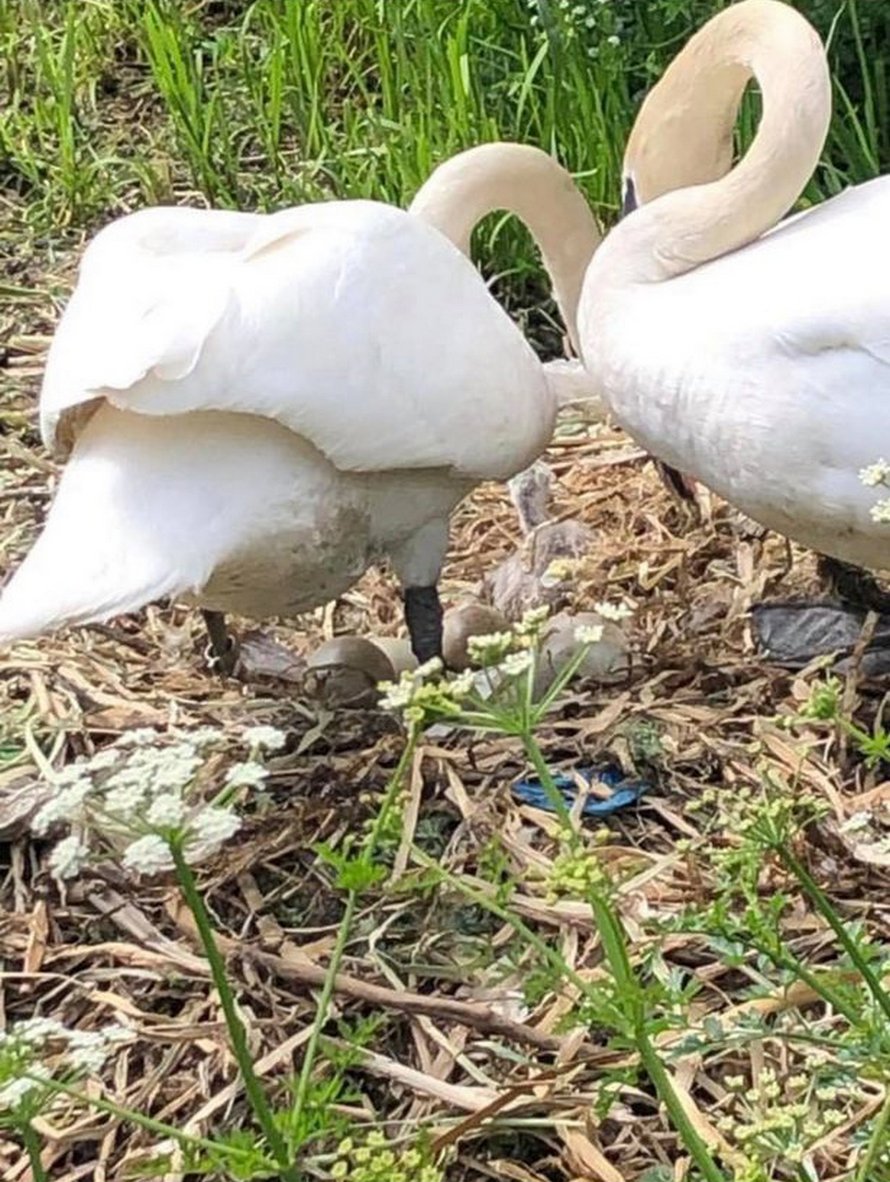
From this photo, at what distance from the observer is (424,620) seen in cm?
275

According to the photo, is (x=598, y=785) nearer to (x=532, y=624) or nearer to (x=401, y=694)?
(x=532, y=624)

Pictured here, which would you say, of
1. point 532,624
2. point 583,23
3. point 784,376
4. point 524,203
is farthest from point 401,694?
point 583,23

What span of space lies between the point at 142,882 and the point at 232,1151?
3.42ft

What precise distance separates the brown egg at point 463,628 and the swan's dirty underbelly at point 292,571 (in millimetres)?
177

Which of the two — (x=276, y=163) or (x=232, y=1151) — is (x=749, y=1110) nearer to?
(x=232, y=1151)

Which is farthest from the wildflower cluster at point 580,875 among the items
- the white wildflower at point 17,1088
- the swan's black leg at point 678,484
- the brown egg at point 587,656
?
the swan's black leg at point 678,484

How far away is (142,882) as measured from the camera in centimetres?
234

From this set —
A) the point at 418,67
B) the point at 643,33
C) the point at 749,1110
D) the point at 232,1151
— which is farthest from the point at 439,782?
the point at 418,67

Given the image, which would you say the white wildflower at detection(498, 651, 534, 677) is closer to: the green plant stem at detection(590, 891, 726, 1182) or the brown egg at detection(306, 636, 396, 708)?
the green plant stem at detection(590, 891, 726, 1182)

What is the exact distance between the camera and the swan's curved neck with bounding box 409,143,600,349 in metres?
3.00

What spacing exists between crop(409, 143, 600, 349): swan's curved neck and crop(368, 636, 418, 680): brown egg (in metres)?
0.57

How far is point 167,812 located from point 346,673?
59.0 inches

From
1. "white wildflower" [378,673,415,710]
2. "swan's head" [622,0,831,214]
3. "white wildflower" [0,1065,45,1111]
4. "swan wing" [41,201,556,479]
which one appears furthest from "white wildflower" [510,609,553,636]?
"swan's head" [622,0,831,214]

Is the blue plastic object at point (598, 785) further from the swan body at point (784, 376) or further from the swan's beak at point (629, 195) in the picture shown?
the swan's beak at point (629, 195)
